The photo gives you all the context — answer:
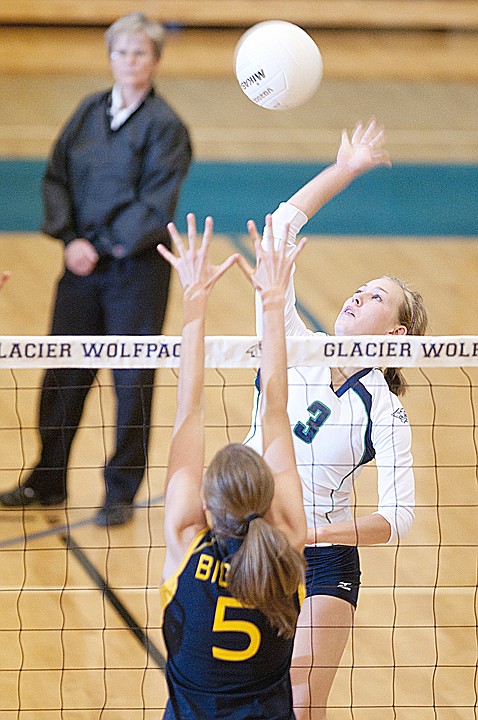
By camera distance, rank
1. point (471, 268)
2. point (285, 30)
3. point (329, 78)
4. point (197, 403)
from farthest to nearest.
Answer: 1. point (329, 78)
2. point (471, 268)
3. point (285, 30)
4. point (197, 403)

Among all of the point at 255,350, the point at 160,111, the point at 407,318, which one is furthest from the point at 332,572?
the point at 160,111

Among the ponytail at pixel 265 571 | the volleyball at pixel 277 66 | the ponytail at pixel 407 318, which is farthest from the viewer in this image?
the volleyball at pixel 277 66

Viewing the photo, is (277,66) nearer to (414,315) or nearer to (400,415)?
(414,315)

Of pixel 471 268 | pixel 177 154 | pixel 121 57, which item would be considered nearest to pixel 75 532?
pixel 177 154

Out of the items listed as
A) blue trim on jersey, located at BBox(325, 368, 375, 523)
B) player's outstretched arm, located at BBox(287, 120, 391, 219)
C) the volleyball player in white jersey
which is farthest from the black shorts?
player's outstretched arm, located at BBox(287, 120, 391, 219)

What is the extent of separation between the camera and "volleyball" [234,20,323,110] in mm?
3734

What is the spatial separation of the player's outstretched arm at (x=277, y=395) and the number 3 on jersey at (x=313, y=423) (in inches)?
21.0

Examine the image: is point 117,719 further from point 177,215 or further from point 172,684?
point 177,215

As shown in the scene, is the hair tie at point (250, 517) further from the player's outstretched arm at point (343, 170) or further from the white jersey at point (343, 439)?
the player's outstretched arm at point (343, 170)

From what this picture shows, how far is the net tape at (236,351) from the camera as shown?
327cm

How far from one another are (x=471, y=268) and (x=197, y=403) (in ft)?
21.1

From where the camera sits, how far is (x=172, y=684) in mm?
2549

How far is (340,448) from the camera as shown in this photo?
3.27m

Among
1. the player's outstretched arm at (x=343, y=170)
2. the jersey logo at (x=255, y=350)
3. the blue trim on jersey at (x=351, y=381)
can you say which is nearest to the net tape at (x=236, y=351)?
the jersey logo at (x=255, y=350)
